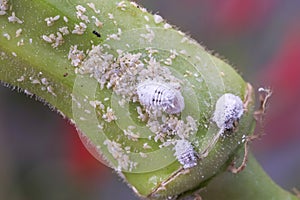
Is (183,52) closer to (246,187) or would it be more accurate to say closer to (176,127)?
(176,127)

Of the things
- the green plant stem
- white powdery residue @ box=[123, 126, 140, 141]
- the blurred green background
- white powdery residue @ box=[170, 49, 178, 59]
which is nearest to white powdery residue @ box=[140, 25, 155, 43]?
white powdery residue @ box=[170, 49, 178, 59]

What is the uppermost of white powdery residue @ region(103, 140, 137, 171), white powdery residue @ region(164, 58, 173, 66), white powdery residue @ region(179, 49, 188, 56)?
white powdery residue @ region(179, 49, 188, 56)

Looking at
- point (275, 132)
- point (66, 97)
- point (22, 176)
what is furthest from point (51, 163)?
point (66, 97)

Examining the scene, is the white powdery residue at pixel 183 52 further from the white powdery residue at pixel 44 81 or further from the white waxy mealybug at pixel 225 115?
the white powdery residue at pixel 44 81

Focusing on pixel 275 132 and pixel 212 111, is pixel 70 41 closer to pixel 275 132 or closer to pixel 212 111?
pixel 212 111

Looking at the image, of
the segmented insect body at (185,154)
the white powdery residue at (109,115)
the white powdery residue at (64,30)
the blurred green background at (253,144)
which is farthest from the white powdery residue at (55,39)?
the blurred green background at (253,144)

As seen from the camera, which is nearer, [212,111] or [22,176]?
[212,111]

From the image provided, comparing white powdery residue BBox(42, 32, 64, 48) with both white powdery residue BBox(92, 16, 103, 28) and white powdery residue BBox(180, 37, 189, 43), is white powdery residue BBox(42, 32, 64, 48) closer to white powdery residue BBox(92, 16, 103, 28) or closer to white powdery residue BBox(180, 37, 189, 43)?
white powdery residue BBox(92, 16, 103, 28)
